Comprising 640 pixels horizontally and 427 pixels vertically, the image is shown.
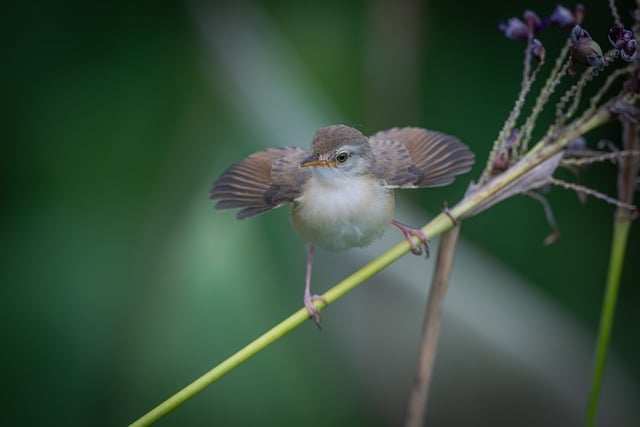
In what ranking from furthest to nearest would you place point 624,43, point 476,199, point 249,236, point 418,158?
point 249,236
point 418,158
point 476,199
point 624,43

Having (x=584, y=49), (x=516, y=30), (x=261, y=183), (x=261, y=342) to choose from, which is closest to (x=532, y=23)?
(x=516, y=30)

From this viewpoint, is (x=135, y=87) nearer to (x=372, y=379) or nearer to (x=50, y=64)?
(x=50, y=64)

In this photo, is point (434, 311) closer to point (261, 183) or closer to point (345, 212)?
point (345, 212)

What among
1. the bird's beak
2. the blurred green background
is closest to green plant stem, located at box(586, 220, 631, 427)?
the bird's beak

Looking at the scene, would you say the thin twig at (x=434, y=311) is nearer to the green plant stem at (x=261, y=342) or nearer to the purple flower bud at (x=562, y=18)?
the green plant stem at (x=261, y=342)

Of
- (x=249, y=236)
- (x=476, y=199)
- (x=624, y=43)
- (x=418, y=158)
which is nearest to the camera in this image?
(x=624, y=43)

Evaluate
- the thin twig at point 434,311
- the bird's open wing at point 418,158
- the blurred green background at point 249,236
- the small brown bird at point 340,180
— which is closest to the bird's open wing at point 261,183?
the small brown bird at point 340,180
